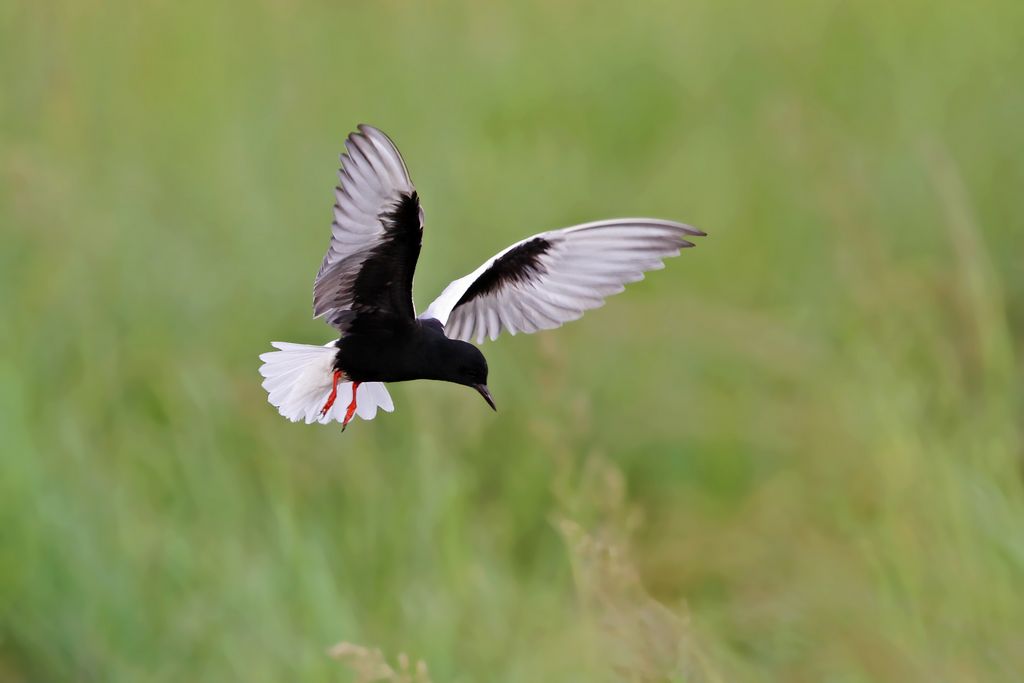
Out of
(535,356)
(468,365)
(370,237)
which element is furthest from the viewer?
(535,356)

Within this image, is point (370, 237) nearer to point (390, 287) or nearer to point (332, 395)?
point (390, 287)

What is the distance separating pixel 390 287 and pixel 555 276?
0.38 m

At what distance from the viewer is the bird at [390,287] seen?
1.85 m

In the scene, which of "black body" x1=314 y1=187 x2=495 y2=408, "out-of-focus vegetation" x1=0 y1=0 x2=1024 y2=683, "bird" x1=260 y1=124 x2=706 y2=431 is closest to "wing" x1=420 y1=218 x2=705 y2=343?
"bird" x1=260 y1=124 x2=706 y2=431

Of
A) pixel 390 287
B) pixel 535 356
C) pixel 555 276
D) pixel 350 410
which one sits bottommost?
pixel 350 410

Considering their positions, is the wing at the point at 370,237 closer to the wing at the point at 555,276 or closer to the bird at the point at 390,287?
the bird at the point at 390,287

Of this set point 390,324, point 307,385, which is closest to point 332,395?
point 307,385

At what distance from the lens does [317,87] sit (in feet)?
20.5

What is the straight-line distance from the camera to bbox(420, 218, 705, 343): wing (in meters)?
2.04

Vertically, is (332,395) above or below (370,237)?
below

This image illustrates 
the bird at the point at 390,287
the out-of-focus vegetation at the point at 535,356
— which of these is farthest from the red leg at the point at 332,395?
the out-of-focus vegetation at the point at 535,356

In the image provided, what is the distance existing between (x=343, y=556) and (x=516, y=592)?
0.54 metres

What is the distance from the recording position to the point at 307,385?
2064 mm

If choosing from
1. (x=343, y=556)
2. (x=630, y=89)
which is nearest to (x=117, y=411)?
(x=343, y=556)
